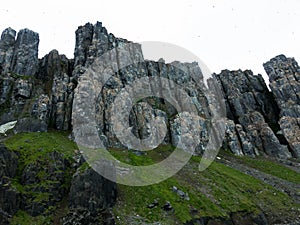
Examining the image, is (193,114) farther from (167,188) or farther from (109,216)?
(109,216)

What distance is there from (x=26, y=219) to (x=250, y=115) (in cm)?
11443

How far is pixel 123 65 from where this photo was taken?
379ft

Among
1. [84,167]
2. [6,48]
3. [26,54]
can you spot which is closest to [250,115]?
[84,167]

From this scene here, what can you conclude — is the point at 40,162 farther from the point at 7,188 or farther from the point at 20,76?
the point at 20,76

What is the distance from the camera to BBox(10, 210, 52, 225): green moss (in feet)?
133

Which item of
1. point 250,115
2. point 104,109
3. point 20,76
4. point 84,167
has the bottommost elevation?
point 84,167

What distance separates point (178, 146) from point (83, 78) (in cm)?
4484

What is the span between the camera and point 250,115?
129 metres

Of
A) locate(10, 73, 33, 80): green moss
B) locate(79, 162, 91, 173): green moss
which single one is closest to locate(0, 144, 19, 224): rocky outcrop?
locate(79, 162, 91, 173): green moss

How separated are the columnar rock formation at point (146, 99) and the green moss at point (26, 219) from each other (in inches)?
1590

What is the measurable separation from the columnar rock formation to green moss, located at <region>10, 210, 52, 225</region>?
40.4m

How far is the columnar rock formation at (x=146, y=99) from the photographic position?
91306 millimetres

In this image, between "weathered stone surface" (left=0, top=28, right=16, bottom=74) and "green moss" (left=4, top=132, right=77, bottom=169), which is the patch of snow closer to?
"green moss" (left=4, top=132, right=77, bottom=169)

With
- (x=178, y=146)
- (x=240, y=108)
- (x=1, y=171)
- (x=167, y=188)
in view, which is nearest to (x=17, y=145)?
(x=1, y=171)
